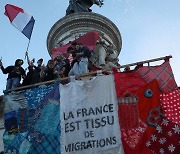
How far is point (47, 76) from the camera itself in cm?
1433

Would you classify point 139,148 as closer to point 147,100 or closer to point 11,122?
point 147,100

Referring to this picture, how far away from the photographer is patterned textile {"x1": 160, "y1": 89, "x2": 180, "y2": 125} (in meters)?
12.0

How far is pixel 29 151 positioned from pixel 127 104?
283 cm

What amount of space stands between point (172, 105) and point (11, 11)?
7935mm

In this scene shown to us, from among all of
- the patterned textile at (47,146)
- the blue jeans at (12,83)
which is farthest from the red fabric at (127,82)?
the blue jeans at (12,83)

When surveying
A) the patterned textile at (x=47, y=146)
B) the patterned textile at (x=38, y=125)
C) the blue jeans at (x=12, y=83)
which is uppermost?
the blue jeans at (x=12, y=83)

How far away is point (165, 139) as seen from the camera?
11.7m

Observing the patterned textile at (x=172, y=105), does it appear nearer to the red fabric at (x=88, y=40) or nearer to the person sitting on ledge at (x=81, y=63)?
the person sitting on ledge at (x=81, y=63)

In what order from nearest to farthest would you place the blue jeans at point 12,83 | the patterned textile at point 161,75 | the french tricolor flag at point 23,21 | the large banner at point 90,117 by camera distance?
the large banner at point 90,117 → the patterned textile at point 161,75 → the blue jeans at point 12,83 → the french tricolor flag at point 23,21

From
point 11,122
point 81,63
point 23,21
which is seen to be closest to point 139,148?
point 81,63

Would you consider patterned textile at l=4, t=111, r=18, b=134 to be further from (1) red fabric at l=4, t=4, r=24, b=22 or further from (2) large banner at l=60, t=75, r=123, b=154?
(1) red fabric at l=4, t=4, r=24, b=22

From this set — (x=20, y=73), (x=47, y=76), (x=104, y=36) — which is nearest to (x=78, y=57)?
(x=47, y=76)

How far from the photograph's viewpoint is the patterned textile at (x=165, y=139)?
38.1 ft

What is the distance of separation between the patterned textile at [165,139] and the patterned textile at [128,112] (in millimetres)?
581
